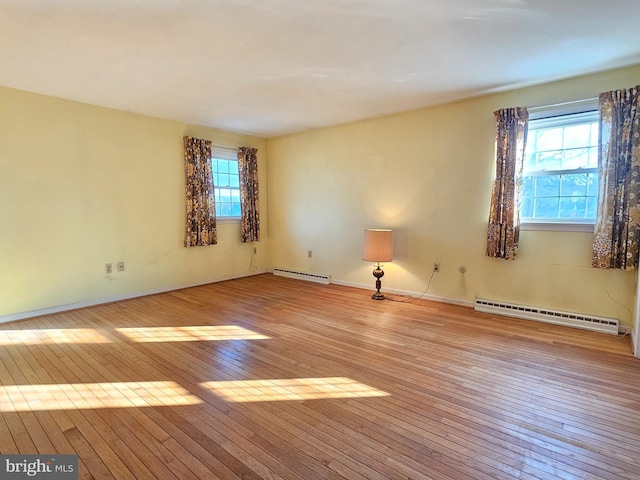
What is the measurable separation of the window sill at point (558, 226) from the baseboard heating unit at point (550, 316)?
0.85 metres

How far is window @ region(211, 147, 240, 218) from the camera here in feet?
17.2

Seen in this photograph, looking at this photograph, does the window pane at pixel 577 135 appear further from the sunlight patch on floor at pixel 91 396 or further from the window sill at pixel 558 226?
the sunlight patch on floor at pixel 91 396

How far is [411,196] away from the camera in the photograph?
431 cm

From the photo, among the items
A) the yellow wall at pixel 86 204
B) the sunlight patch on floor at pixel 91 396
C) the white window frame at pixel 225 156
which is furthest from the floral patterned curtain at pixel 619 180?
the yellow wall at pixel 86 204

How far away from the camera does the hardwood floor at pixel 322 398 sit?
1.52 meters

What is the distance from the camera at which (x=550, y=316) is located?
3381mm

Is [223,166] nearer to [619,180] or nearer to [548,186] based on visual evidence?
[548,186]

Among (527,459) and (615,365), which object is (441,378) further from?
(615,365)

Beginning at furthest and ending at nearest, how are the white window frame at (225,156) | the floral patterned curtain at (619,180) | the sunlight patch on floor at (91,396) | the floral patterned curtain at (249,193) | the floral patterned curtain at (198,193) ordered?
the floral patterned curtain at (249,193)
the white window frame at (225,156)
the floral patterned curtain at (198,193)
the floral patterned curtain at (619,180)
the sunlight patch on floor at (91,396)

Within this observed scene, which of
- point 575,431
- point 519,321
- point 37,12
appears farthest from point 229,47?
point 519,321

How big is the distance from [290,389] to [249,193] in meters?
4.02

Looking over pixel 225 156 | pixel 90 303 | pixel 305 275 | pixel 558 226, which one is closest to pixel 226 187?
pixel 225 156

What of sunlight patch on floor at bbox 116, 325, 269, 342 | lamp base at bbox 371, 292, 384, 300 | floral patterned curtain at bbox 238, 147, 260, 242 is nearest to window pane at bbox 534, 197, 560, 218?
lamp base at bbox 371, 292, 384, 300

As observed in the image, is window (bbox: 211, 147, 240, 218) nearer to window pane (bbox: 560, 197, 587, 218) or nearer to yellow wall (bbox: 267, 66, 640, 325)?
yellow wall (bbox: 267, 66, 640, 325)
